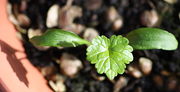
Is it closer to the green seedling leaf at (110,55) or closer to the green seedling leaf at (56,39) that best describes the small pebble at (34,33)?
the green seedling leaf at (56,39)

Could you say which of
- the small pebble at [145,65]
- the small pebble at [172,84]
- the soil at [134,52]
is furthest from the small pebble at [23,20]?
the small pebble at [172,84]

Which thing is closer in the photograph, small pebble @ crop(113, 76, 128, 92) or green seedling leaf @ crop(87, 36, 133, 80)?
green seedling leaf @ crop(87, 36, 133, 80)

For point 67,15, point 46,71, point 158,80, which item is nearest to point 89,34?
point 67,15

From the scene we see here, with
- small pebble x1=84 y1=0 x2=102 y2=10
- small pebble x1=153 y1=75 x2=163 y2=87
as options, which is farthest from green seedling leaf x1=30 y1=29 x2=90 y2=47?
small pebble x1=153 y1=75 x2=163 y2=87

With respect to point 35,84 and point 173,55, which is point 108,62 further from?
point 173,55

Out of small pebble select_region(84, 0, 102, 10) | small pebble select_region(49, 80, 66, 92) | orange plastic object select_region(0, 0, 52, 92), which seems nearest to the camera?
orange plastic object select_region(0, 0, 52, 92)

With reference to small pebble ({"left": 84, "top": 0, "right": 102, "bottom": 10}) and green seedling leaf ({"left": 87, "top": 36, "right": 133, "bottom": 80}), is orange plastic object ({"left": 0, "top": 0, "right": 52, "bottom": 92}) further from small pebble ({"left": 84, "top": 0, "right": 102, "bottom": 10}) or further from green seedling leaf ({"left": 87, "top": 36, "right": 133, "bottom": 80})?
small pebble ({"left": 84, "top": 0, "right": 102, "bottom": 10})

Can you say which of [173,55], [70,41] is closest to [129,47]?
[70,41]

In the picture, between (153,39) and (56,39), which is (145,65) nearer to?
(153,39)
